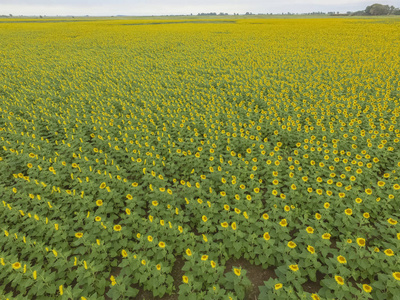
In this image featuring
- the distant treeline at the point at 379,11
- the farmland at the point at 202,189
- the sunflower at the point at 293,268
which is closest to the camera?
the sunflower at the point at 293,268

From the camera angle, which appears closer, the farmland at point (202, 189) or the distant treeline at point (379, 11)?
the farmland at point (202, 189)

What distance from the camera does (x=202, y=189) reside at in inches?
217

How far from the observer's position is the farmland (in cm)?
369

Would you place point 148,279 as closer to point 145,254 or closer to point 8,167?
point 145,254

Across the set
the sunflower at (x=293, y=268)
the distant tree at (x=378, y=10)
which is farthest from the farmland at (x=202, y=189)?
the distant tree at (x=378, y=10)

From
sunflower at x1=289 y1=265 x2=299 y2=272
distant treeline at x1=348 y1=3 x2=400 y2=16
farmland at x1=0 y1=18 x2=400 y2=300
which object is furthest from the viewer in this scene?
distant treeline at x1=348 y1=3 x2=400 y2=16

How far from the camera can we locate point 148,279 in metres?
3.93

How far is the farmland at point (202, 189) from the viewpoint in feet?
12.1

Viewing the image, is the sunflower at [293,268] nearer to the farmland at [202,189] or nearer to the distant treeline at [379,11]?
the farmland at [202,189]

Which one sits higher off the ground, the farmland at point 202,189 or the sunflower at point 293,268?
the sunflower at point 293,268

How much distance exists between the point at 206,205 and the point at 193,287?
1.73 m

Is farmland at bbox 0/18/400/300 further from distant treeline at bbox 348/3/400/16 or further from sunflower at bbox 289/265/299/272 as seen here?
distant treeline at bbox 348/3/400/16

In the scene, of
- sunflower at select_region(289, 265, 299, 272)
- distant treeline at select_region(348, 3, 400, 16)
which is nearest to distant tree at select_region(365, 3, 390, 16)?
distant treeline at select_region(348, 3, 400, 16)

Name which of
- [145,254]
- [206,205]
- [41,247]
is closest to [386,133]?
[206,205]
